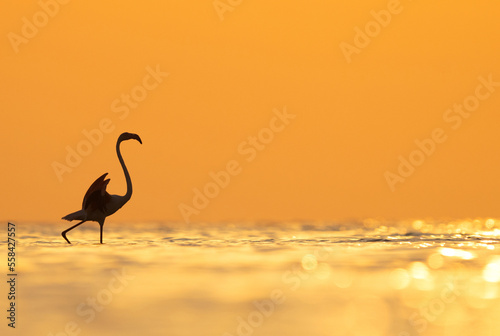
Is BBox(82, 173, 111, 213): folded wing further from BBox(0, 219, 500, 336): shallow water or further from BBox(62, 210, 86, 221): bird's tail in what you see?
BBox(0, 219, 500, 336): shallow water

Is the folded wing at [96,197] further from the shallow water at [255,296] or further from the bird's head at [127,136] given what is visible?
the shallow water at [255,296]

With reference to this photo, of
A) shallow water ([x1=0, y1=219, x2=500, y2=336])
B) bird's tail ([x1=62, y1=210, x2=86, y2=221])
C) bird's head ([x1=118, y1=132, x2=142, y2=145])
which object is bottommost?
shallow water ([x1=0, y1=219, x2=500, y2=336])

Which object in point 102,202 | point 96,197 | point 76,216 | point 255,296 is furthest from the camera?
point 76,216

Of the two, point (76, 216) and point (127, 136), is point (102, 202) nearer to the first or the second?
point (76, 216)

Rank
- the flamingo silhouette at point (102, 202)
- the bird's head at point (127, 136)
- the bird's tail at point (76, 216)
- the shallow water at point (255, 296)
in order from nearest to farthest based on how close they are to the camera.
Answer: the shallow water at point (255, 296) → the flamingo silhouette at point (102, 202) → the bird's head at point (127, 136) → the bird's tail at point (76, 216)

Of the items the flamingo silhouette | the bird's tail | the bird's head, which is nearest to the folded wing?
the flamingo silhouette

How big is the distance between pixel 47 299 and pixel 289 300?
3481 mm

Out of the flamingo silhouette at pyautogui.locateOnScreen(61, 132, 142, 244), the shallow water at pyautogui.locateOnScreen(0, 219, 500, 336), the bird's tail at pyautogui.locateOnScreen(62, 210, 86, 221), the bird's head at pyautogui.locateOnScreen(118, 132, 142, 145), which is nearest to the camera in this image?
the shallow water at pyautogui.locateOnScreen(0, 219, 500, 336)

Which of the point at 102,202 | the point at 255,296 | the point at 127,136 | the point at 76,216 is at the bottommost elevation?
the point at 255,296

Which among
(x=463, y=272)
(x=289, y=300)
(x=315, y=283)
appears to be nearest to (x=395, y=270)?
(x=463, y=272)

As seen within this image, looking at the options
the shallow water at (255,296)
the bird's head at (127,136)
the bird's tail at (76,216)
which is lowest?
the shallow water at (255,296)

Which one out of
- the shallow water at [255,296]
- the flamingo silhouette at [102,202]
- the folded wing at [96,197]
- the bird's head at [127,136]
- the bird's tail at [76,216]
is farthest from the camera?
the bird's tail at [76,216]

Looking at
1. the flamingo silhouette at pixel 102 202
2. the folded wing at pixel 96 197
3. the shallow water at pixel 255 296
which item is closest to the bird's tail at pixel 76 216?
the flamingo silhouette at pixel 102 202

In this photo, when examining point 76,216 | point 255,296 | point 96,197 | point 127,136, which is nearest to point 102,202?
point 96,197
